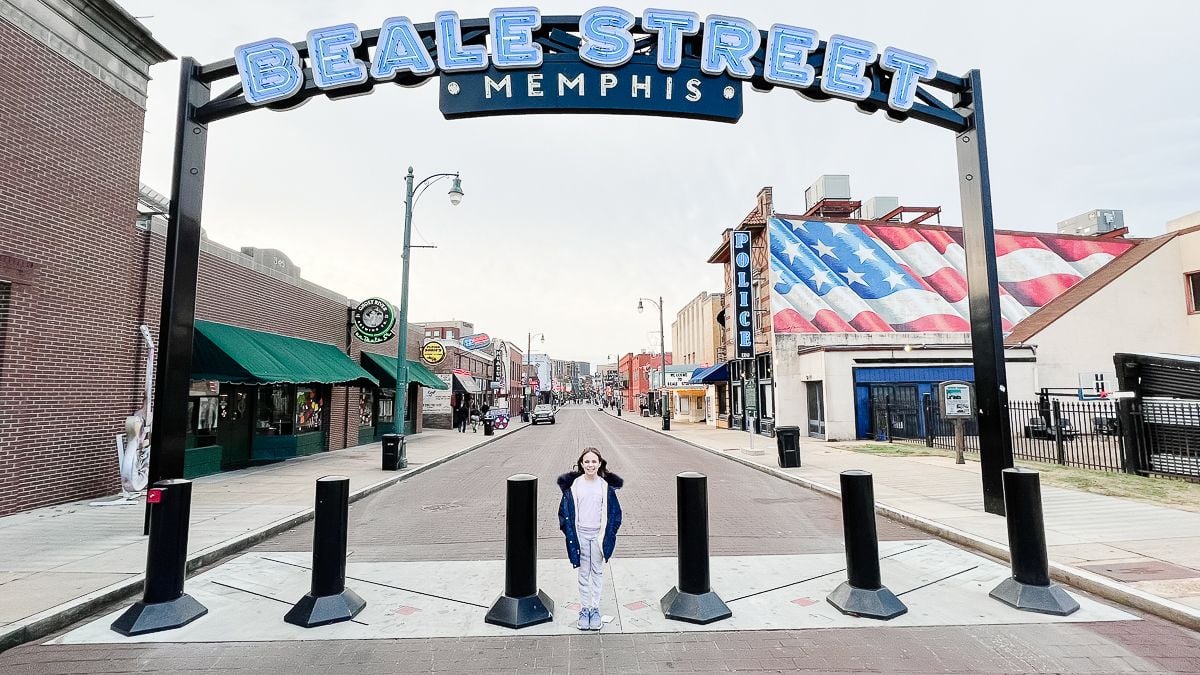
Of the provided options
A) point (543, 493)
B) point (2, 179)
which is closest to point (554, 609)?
point (543, 493)

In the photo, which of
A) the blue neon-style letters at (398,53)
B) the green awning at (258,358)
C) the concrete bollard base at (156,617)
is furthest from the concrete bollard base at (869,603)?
the green awning at (258,358)

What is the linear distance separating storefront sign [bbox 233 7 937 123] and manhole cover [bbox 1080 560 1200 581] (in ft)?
21.2

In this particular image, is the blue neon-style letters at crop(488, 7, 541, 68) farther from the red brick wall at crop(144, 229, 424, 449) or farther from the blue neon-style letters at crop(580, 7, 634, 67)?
the red brick wall at crop(144, 229, 424, 449)

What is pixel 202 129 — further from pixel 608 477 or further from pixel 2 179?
pixel 608 477

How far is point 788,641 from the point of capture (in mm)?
4562

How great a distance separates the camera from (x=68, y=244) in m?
9.62

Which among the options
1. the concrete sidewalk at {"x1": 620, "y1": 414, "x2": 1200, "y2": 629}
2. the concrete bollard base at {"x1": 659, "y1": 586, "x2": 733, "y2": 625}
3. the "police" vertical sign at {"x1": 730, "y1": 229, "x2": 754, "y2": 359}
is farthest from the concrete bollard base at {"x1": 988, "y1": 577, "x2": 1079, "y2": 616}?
the "police" vertical sign at {"x1": 730, "y1": 229, "x2": 754, "y2": 359}

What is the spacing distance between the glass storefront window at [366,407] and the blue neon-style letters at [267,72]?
1733cm

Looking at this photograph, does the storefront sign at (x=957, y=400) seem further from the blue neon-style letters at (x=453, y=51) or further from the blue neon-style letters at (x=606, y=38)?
the blue neon-style letters at (x=453, y=51)

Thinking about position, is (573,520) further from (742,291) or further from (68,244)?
(742,291)

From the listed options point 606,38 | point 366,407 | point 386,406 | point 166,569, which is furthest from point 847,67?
point 386,406

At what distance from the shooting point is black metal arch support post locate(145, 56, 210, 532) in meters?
7.13

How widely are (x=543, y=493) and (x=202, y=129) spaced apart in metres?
8.04

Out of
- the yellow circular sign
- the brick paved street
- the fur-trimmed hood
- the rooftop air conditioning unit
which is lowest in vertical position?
the brick paved street
